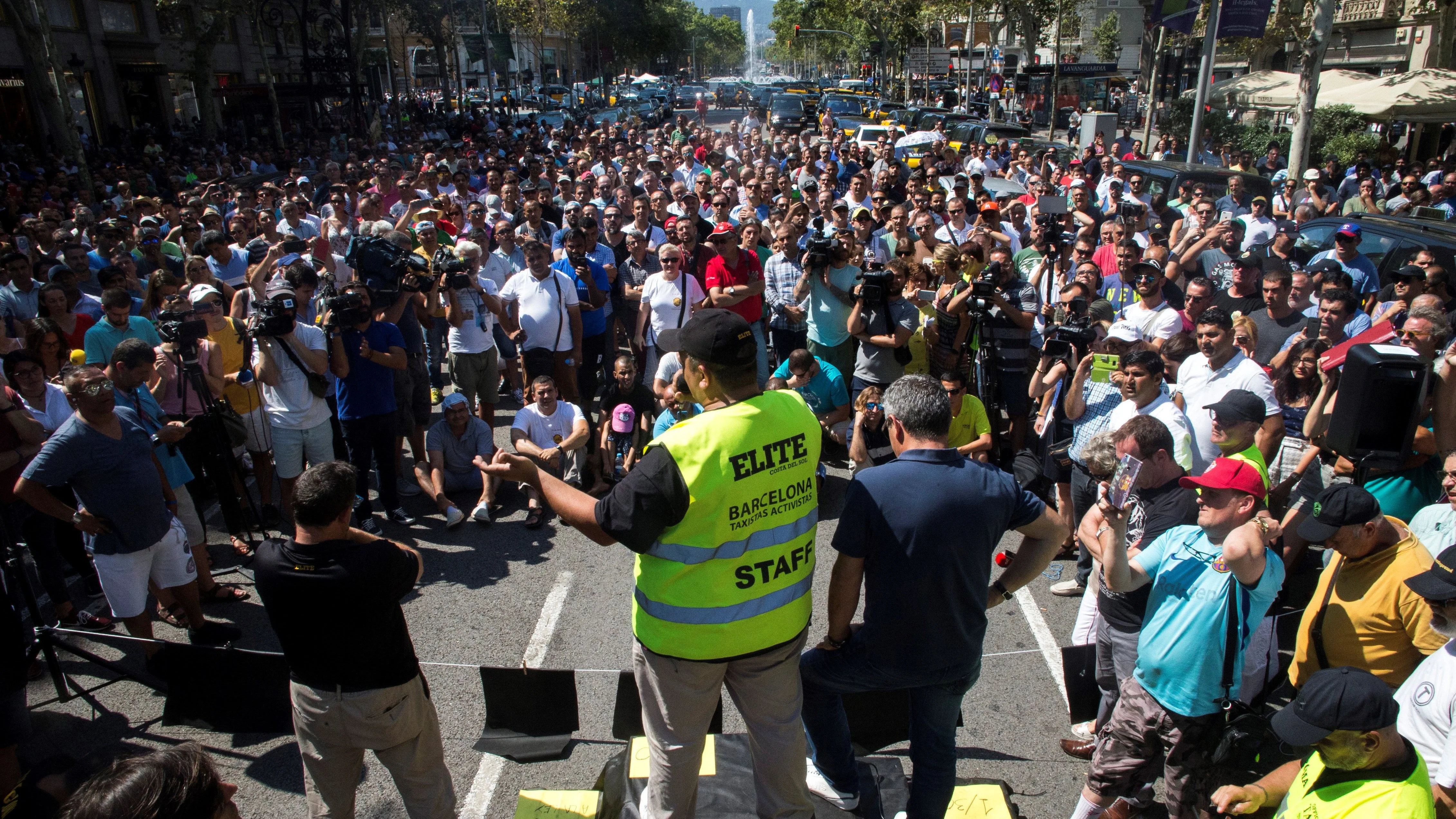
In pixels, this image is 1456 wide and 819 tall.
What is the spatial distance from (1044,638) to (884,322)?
8.82 ft

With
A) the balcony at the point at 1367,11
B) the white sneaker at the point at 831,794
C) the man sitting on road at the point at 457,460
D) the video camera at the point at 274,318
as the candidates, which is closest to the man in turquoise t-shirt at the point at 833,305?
the man sitting on road at the point at 457,460

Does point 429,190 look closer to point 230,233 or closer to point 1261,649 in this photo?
point 230,233

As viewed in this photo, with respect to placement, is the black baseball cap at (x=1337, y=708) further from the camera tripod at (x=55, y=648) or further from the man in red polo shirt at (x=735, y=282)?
the man in red polo shirt at (x=735, y=282)

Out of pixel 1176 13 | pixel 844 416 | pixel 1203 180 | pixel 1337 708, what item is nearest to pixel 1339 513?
pixel 1337 708

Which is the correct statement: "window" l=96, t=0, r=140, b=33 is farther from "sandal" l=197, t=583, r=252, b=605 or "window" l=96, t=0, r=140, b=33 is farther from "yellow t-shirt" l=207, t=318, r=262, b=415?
"sandal" l=197, t=583, r=252, b=605

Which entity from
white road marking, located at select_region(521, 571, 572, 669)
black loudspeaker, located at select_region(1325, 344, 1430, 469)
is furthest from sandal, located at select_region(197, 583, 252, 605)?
black loudspeaker, located at select_region(1325, 344, 1430, 469)

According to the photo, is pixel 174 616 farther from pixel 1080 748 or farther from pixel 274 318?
pixel 1080 748

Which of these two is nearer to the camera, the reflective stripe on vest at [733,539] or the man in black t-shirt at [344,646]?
the reflective stripe on vest at [733,539]

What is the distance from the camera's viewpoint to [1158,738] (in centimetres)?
322

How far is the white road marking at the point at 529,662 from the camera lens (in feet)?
12.1

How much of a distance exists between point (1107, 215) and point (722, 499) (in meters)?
10.7

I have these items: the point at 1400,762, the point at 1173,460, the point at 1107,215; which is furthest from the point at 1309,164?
the point at 1400,762

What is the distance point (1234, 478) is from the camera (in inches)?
125

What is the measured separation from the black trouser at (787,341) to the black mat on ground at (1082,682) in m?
4.43
